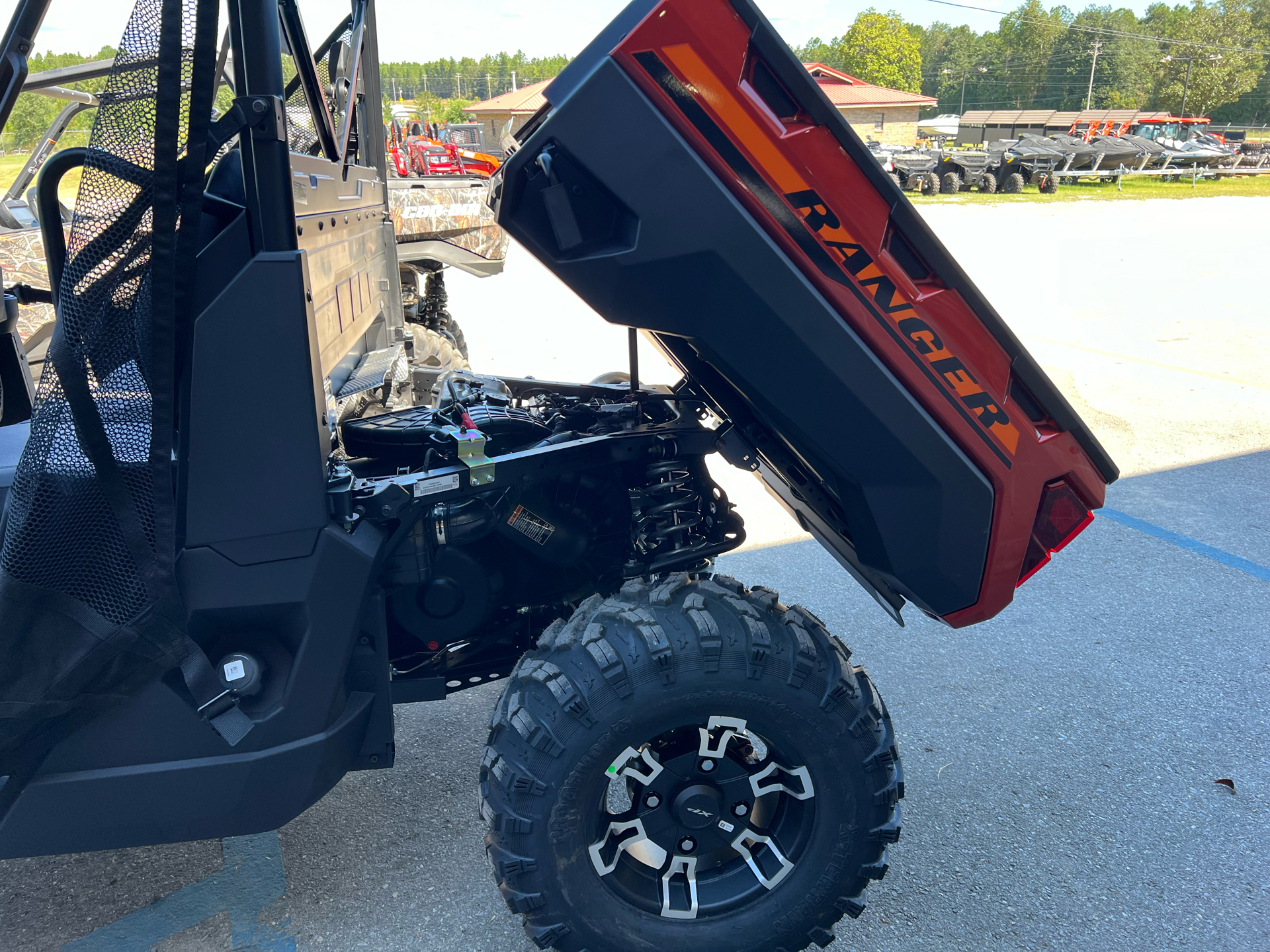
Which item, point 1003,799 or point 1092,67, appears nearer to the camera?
point 1003,799

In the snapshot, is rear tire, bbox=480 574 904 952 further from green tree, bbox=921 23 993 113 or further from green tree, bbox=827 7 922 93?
green tree, bbox=921 23 993 113

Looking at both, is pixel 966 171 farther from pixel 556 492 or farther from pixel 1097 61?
pixel 1097 61

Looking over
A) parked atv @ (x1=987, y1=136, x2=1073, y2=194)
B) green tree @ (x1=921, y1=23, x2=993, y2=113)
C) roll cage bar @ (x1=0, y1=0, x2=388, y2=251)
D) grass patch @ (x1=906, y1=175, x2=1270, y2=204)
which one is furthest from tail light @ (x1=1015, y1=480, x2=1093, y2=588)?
green tree @ (x1=921, y1=23, x2=993, y2=113)

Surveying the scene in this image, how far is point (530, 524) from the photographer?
7.55 ft

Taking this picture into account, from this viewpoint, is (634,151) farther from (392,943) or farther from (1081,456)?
(392,943)

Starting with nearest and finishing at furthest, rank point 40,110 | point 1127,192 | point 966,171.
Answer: point 40,110
point 966,171
point 1127,192

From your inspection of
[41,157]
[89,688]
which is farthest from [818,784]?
[41,157]

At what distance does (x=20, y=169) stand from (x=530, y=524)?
2210 mm

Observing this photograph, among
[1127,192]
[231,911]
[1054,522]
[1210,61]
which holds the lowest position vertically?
[1127,192]

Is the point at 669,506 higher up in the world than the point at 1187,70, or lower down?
lower down

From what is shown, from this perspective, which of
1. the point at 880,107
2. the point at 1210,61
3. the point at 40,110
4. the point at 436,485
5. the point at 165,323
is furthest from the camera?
the point at 1210,61

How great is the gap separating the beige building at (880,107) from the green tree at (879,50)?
20496 mm

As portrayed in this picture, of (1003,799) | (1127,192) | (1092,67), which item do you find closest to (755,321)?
(1003,799)

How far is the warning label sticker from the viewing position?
227 cm
